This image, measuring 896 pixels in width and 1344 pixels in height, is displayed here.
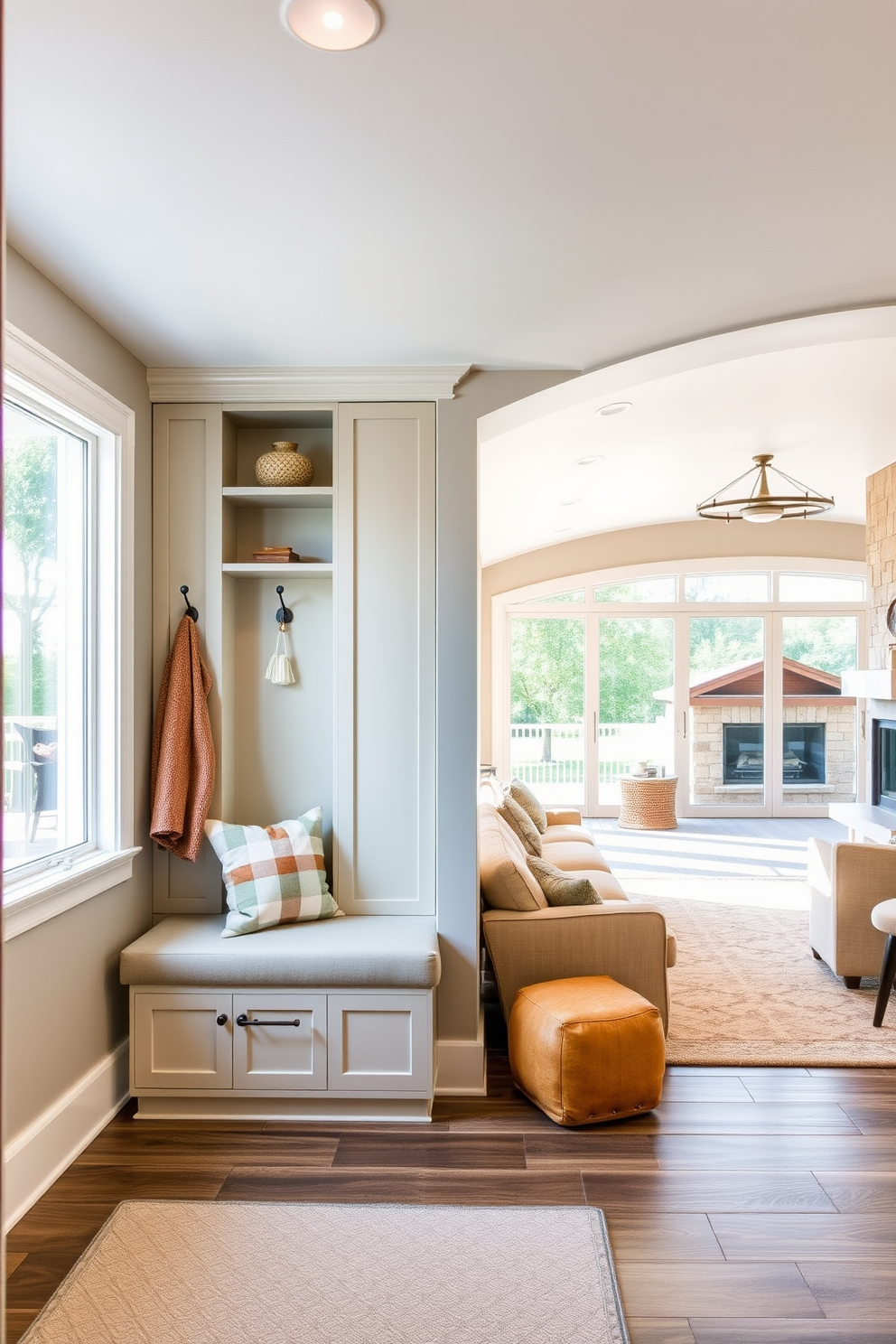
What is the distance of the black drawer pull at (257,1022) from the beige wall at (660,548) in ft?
19.9

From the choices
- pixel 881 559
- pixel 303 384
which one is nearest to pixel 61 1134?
pixel 303 384

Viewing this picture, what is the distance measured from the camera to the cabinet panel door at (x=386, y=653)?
3.29 m

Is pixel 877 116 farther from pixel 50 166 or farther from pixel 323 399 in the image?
pixel 323 399

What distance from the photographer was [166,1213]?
242 centimetres

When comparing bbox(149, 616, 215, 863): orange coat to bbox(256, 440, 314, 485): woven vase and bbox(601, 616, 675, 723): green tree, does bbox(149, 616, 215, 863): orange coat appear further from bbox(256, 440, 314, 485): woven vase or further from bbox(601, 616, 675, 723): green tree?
bbox(601, 616, 675, 723): green tree

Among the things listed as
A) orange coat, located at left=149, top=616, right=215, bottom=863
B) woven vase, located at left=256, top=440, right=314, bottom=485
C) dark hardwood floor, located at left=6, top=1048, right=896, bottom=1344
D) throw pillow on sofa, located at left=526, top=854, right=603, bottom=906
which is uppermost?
woven vase, located at left=256, top=440, right=314, bottom=485

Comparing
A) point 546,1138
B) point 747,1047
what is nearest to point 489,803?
point 747,1047

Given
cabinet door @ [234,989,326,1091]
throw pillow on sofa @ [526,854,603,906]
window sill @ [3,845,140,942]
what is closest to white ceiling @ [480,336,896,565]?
throw pillow on sofa @ [526,854,603,906]

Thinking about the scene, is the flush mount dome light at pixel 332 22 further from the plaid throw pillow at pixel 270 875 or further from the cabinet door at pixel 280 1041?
the cabinet door at pixel 280 1041

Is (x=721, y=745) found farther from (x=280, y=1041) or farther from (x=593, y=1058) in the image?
(x=280, y=1041)

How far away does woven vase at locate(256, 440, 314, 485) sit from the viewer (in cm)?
331

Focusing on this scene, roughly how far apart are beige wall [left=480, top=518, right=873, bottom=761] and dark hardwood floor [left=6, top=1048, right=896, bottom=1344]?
236 inches

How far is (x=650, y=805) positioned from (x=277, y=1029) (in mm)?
5961

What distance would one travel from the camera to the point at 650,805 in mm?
8398
